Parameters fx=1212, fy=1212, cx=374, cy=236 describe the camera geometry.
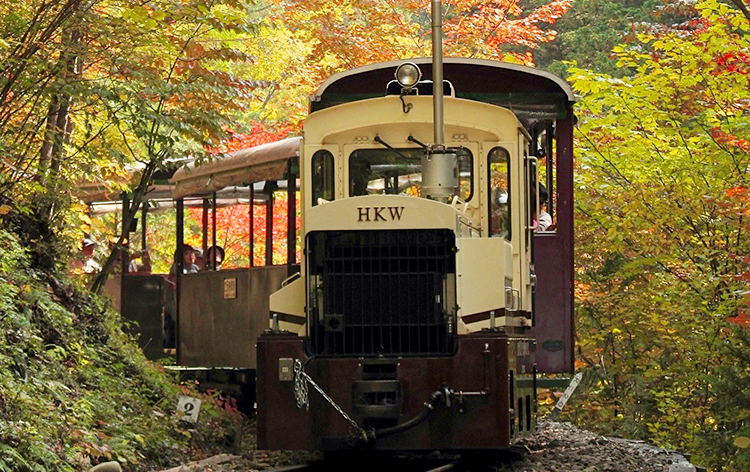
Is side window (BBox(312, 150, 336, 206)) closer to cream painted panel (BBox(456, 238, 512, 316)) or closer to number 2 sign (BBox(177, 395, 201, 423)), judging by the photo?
cream painted panel (BBox(456, 238, 512, 316))

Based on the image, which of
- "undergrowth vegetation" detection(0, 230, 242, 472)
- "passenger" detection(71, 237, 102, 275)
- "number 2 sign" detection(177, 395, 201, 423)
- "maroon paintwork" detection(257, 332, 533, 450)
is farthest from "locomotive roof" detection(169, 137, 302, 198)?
"maroon paintwork" detection(257, 332, 533, 450)

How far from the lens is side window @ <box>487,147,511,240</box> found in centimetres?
1010

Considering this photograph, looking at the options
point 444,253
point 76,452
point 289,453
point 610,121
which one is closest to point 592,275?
point 610,121

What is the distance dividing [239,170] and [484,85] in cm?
430

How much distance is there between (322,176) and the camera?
33.6ft

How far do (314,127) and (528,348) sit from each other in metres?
2.79

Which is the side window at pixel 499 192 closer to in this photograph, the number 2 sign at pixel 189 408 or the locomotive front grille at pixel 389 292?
the locomotive front grille at pixel 389 292

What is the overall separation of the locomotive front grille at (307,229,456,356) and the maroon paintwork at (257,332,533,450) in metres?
0.21

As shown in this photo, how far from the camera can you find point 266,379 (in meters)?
9.23

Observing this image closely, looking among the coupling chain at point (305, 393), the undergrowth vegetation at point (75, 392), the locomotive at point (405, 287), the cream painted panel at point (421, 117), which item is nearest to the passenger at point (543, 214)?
the locomotive at point (405, 287)

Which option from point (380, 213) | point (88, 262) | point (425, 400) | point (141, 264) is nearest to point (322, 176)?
point (380, 213)

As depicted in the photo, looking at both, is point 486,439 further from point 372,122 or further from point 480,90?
point 480,90

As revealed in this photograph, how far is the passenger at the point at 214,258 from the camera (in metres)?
16.1

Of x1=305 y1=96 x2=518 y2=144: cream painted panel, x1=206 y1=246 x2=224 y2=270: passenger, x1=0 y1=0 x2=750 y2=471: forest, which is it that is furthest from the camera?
x1=206 y1=246 x2=224 y2=270: passenger
